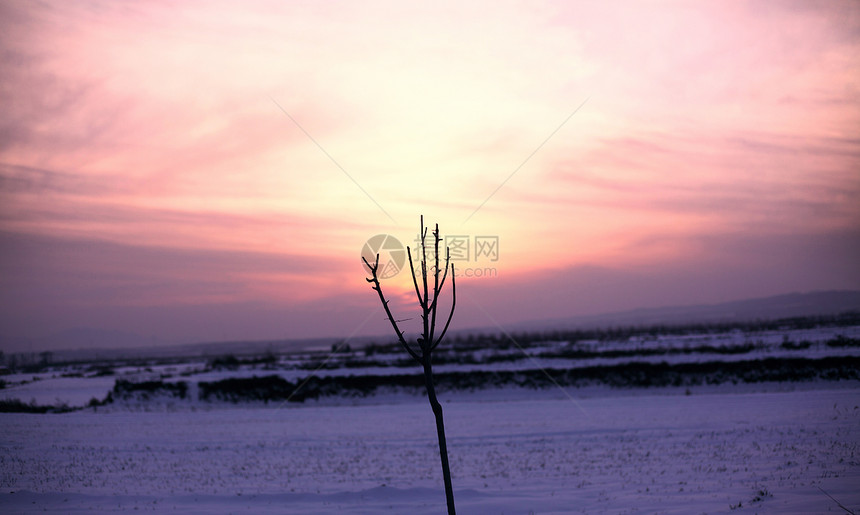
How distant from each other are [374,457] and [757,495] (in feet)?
34.4

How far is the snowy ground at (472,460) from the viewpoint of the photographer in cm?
1257

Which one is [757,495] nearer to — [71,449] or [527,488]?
[527,488]

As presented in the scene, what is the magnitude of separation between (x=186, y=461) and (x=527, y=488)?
1020cm

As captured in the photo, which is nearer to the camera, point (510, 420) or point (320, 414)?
point (510, 420)

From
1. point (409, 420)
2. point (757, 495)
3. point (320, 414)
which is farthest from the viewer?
point (320, 414)

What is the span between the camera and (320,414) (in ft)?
110

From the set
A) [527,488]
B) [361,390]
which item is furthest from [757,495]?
[361,390]

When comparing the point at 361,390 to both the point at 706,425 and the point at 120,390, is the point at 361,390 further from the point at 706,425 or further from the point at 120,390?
the point at 706,425

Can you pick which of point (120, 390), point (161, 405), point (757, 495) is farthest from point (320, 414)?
point (757, 495)

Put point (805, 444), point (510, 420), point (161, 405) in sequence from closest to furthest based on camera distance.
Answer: point (805, 444) < point (510, 420) < point (161, 405)

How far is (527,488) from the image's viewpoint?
1391cm

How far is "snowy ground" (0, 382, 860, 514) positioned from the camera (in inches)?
495

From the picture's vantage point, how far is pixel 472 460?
17.9 metres

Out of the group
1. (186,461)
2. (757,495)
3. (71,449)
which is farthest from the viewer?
(71,449)
